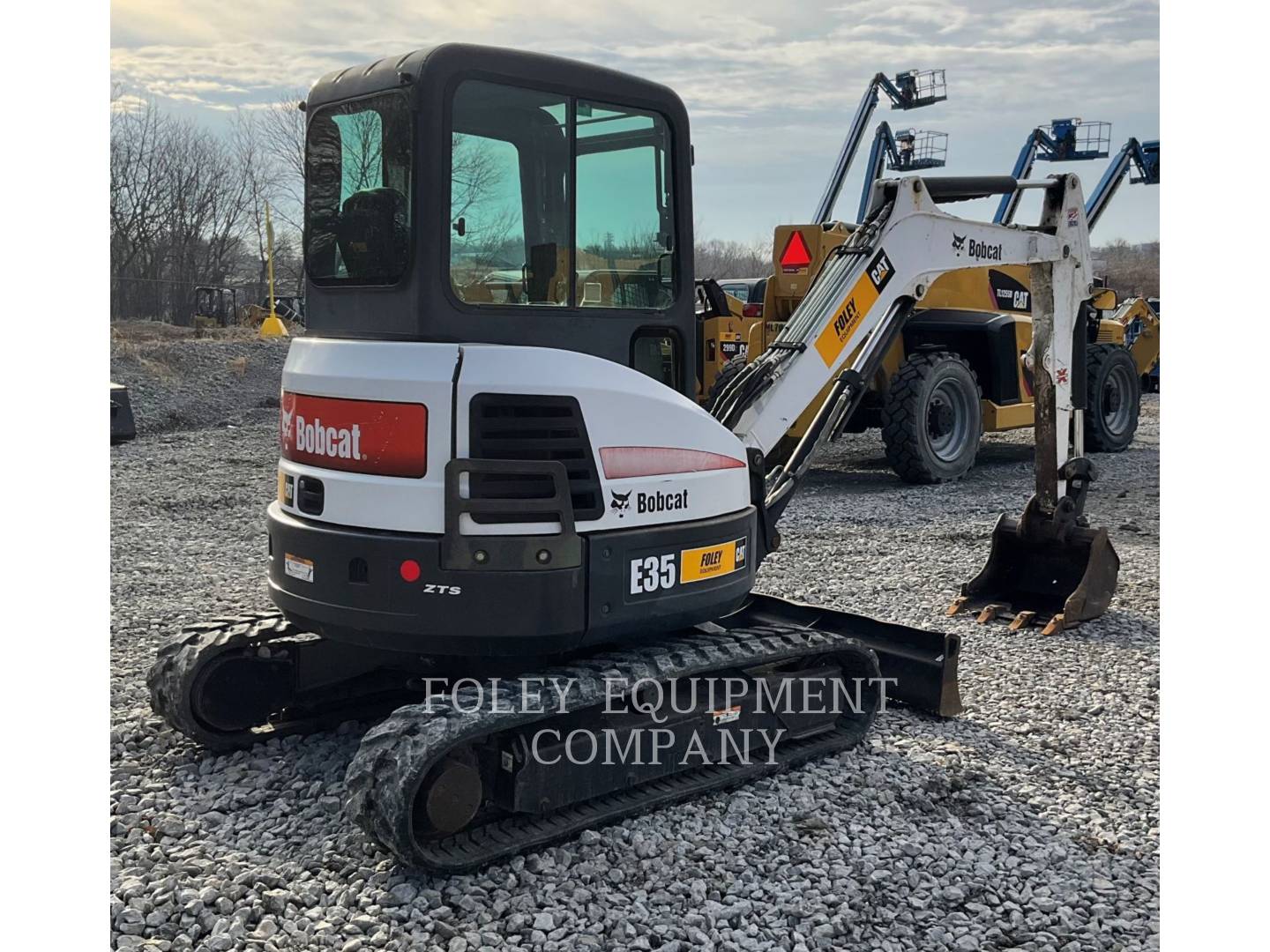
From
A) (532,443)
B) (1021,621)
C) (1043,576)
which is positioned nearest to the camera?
(532,443)

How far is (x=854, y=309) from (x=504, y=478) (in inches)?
105

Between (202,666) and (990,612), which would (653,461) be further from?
(990,612)

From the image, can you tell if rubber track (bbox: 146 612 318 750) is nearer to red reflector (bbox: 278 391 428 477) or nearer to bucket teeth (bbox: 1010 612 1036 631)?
red reflector (bbox: 278 391 428 477)

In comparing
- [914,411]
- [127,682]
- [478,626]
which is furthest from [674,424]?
[914,411]

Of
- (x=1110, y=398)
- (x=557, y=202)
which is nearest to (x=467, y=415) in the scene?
(x=557, y=202)

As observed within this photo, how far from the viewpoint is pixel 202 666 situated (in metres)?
4.94

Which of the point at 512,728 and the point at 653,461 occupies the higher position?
the point at 653,461

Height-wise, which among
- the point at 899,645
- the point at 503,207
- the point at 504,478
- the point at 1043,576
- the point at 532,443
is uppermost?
the point at 503,207

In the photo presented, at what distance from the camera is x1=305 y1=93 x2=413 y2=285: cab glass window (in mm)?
4125

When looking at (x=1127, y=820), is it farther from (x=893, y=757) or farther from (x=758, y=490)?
(x=758, y=490)

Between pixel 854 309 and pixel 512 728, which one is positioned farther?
pixel 854 309

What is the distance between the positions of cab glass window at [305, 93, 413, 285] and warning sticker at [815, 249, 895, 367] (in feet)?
8.10

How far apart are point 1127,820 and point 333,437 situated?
341cm

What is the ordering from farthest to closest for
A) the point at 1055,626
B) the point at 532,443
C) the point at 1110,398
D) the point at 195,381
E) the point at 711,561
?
the point at 195,381 < the point at 1110,398 < the point at 1055,626 < the point at 711,561 < the point at 532,443
